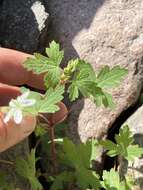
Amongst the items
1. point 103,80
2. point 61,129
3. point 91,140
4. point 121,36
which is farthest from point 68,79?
point 121,36

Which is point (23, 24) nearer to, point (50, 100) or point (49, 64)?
point (49, 64)

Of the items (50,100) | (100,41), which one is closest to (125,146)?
(50,100)

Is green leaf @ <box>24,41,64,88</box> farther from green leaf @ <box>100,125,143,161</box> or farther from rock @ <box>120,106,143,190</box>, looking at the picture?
rock @ <box>120,106,143,190</box>

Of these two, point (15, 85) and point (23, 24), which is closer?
point (15, 85)

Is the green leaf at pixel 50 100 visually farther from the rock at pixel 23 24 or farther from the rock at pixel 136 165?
the rock at pixel 23 24

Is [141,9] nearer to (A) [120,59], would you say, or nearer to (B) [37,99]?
(A) [120,59]

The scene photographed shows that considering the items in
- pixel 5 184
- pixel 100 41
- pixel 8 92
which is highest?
pixel 100 41

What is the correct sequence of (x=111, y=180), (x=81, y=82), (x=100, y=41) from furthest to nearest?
(x=100, y=41) → (x=111, y=180) → (x=81, y=82)
